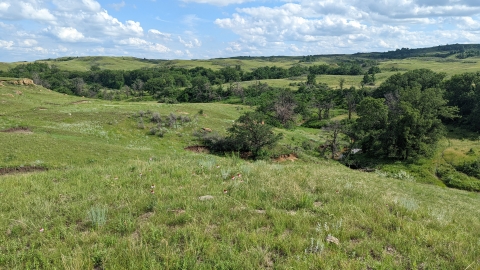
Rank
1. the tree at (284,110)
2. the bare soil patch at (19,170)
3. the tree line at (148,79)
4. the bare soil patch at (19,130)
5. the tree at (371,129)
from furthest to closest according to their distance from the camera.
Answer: the tree line at (148,79), the tree at (284,110), the tree at (371,129), the bare soil patch at (19,130), the bare soil patch at (19,170)

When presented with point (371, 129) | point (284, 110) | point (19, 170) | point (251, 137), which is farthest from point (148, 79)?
point (19, 170)

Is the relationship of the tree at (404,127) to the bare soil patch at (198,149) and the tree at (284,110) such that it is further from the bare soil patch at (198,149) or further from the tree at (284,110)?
the bare soil patch at (198,149)

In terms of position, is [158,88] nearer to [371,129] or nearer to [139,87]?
[139,87]

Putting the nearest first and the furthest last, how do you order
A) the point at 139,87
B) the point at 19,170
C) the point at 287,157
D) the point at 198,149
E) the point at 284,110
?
the point at 19,170, the point at 198,149, the point at 287,157, the point at 284,110, the point at 139,87

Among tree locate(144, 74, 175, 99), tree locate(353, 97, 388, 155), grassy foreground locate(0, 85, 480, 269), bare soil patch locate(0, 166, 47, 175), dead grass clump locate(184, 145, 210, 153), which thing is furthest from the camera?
tree locate(144, 74, 175, 99)

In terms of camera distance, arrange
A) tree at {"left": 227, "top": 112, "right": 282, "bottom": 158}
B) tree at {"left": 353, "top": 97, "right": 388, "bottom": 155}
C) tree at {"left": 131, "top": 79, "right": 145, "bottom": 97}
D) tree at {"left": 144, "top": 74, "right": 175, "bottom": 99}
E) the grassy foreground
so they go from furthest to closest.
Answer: tree at {"left": 131, "top": 79, "right": 145, "bottom": 97} < tree at {"left": 144, "top": 74, "right": 175, "bottom": 99} < tree at {"left": 353, "top": 97, "right": 388, "bottom": 155} < tree at {"left": 227, "top": 112, "right": 282, "bottom": 158} < the grassy foreground

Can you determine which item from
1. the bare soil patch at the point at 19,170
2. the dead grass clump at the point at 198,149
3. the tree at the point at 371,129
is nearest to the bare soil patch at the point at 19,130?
the bare soil patch at the point at 19,170

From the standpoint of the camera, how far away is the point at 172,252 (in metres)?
4.68

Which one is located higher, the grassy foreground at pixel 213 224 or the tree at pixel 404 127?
the grassy foreground at pixel 213 224

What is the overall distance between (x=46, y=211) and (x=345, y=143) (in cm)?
5597

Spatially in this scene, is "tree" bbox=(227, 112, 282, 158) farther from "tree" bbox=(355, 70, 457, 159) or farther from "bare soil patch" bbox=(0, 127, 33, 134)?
"bare soil patch" bbox=(0, 127, 33, 134)

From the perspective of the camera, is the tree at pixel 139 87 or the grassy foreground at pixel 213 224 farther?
the tree at pixel 139 87

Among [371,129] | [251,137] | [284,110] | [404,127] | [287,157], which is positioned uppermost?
[284,110]

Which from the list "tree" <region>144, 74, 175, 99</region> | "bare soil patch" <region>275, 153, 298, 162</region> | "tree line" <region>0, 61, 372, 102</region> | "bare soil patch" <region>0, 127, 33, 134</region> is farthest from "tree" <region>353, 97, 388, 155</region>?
"tree" <region>144, 74, 175, 99</region>
